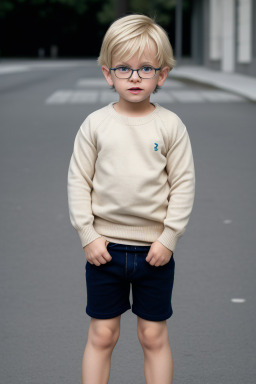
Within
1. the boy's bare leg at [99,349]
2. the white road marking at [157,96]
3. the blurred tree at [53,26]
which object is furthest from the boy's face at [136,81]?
the blurred tree at [53,26]

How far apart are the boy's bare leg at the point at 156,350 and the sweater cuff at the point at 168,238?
0.32m

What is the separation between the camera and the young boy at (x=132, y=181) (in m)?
2.55

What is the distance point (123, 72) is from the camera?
2.56 meters

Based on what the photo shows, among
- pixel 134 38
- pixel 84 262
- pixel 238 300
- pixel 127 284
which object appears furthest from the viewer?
pixel 84 262

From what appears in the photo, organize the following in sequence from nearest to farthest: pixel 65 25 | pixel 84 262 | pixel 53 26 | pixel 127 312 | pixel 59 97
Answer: pixel 127 312, pixel 84 262, pixel 59 97, pixel 53 26, pixel 65 25

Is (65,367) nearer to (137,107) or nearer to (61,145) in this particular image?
(137,107)

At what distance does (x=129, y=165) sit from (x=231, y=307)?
71.3 inches

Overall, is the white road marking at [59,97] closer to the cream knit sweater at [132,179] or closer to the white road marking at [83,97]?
the white road marking at [83,97]

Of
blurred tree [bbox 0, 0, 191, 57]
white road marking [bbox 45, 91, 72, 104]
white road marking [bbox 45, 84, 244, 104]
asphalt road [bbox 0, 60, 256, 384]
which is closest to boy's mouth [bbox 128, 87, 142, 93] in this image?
asphalt road [bbox 0, 60, 256, 384]

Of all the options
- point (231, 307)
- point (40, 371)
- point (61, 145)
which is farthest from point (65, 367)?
point (61, 145)

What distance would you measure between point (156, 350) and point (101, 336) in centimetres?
21

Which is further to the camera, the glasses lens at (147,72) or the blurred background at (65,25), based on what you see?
the blurred background at (65,25)

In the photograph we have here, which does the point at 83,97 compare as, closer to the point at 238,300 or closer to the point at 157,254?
the point at 238,300

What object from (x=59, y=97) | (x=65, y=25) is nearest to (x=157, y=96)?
(x=59, y=97)
